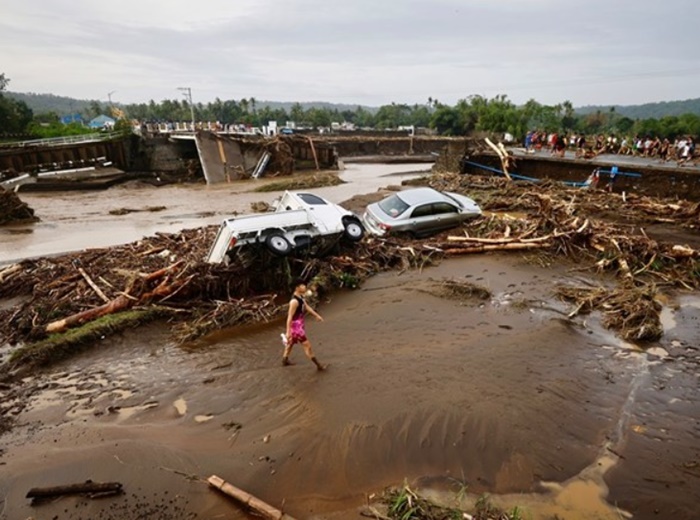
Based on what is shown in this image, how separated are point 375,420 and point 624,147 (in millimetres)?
27435

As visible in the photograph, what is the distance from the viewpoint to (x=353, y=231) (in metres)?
10.3

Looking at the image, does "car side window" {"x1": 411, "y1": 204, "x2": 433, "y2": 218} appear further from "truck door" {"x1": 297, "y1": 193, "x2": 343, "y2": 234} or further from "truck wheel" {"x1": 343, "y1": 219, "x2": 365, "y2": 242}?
"truck door" {"x1": 297, "y1": 193, "x2": 343, "y2": 234}

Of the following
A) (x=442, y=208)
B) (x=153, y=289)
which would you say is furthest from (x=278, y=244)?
(x=442, y=208)

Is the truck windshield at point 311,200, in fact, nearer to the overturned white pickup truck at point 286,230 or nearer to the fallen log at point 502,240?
the overturned white pickup truck at point 286,230

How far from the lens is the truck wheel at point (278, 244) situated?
8.69 metres

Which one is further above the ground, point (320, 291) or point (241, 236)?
point (241, 236)

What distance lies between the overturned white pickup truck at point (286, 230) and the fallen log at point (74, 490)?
16.2 ft

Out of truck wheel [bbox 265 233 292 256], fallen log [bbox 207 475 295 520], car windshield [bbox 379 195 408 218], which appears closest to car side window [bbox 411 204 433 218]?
car windshield [bbox 379 195 408 218]

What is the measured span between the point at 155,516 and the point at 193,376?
8.34 feet

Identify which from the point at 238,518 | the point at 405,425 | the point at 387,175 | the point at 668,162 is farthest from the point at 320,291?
the point at 387,175

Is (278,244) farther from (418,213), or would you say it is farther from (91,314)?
(418,213)

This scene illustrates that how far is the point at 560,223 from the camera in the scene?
1191 centimetres

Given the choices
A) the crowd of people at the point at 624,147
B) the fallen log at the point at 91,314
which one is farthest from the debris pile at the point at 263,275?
the crowd of people at the point at 624,147

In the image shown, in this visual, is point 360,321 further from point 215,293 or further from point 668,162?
point 668,162
